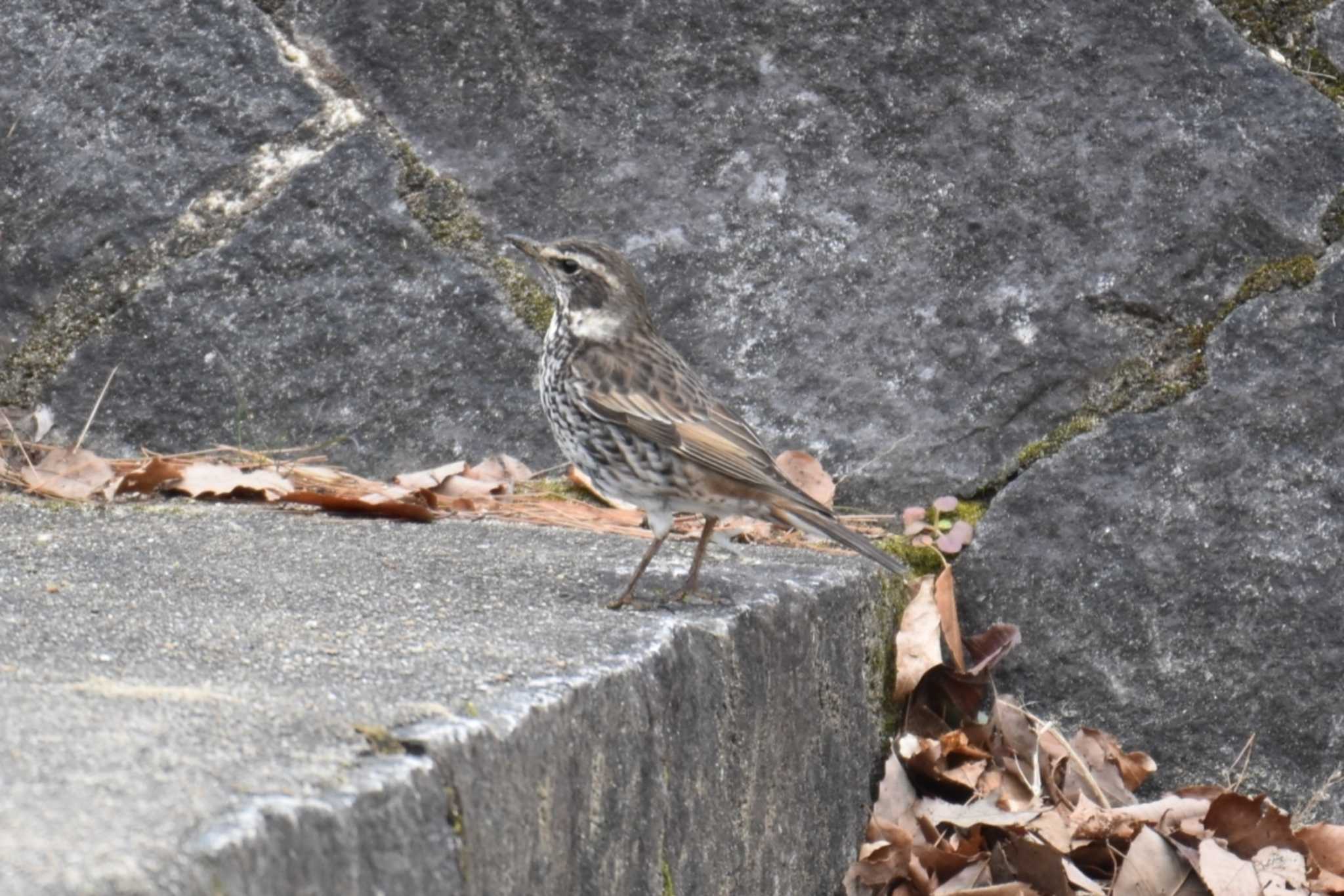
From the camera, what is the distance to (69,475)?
15.2ft

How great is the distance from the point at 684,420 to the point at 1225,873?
66.0 inches

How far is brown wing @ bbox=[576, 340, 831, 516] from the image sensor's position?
409 cm

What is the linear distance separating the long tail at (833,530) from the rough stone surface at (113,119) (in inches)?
76.9

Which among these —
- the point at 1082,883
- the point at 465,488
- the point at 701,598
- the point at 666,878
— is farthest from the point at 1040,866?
the point at 465,488

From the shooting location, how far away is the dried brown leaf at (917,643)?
4.49m

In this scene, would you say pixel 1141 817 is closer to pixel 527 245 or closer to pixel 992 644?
pixel 992 644

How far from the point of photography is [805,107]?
4863 millimetres

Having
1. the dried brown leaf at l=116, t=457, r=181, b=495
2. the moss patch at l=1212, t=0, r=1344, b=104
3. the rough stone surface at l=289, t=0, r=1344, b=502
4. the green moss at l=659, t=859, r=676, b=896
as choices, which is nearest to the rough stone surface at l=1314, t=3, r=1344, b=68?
the moss patch at l=1212, t=0, r=1344, b=104

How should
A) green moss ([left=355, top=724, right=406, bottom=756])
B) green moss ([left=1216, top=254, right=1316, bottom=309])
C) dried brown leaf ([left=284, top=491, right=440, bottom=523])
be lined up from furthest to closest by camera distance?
green moss ([left=1216, top=254, right=1316, bottom=309]) < dried brown leaf ([left=284, top=491, right=440, bottom=523]) < green moss ([left=355, top=724, right=406, bottom=756])

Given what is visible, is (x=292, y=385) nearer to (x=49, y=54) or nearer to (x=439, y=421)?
A: (x=439, y=421)

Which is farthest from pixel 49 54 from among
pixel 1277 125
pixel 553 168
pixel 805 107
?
pixel 1277 125

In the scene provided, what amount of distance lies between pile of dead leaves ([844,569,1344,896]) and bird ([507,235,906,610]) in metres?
0.60

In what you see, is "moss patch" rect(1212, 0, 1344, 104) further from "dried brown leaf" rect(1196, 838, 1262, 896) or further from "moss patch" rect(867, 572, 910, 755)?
"dried brown leaf" rect(1196, 838, 1262, 896)

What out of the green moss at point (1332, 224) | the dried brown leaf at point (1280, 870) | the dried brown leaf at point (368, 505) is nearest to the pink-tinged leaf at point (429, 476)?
the dried brown leaf at point (368, 505)
